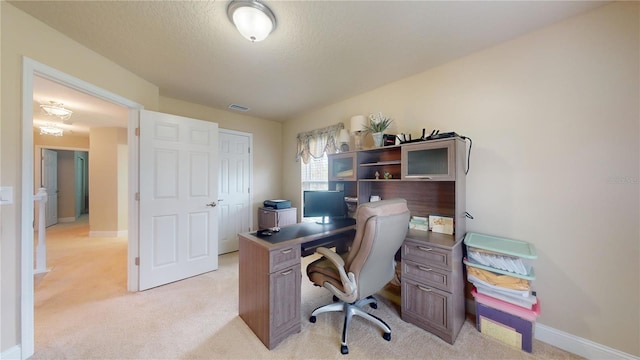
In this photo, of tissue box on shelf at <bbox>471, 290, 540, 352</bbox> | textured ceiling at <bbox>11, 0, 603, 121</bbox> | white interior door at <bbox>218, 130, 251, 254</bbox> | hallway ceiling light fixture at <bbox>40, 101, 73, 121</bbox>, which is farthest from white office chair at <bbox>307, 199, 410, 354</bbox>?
hallway ceiling light fixture at <bbox>40, 101, 73, 121</bbox>

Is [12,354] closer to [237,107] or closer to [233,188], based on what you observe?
[233,188]

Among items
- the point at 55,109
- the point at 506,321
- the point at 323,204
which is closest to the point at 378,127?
the point at 323,204

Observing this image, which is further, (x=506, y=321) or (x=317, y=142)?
(x=317, y=142)

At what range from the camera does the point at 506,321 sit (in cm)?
170

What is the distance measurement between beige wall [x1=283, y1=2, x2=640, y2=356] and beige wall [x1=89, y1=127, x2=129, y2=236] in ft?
21.2

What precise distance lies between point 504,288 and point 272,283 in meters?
1.74

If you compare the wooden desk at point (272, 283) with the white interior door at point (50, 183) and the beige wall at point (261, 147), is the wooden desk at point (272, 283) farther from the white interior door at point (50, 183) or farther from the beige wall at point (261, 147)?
the white interior door at point (50, 183)

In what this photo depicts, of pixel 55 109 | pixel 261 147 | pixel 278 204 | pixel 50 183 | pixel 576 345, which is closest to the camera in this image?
pixel 576 345

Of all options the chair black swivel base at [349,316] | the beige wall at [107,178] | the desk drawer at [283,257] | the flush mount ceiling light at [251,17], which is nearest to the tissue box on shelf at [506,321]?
the chair black swivel base at [349,316]

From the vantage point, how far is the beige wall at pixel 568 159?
147 cm

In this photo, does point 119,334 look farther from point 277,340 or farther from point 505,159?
point 505,159

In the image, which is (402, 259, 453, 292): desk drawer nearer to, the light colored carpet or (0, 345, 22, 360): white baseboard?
the light colored carpet

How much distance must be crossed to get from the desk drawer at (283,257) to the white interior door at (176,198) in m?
1.81

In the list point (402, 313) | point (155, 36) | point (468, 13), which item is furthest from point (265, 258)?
point (468, 13)
